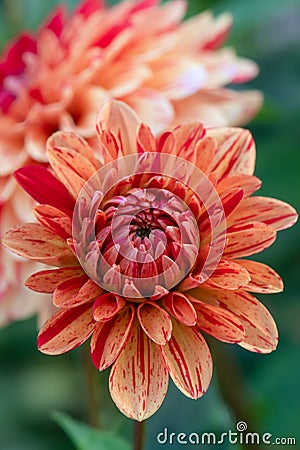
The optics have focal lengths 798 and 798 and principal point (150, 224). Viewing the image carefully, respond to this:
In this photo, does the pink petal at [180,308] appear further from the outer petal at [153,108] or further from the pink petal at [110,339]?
the outer petal at [153,108]

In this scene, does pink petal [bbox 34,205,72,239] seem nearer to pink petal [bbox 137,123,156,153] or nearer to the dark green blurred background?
pink petal [bbox 137,123,156,153]

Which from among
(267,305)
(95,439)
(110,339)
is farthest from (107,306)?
(267,305)

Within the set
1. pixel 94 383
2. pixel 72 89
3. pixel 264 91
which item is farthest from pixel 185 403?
pixel 264 91

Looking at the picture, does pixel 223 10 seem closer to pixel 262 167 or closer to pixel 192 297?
pixel 262 167

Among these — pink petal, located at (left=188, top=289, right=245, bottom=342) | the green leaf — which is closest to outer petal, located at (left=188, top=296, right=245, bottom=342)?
pink petal, located at (left=188, top=289, right=245, bottom=342)

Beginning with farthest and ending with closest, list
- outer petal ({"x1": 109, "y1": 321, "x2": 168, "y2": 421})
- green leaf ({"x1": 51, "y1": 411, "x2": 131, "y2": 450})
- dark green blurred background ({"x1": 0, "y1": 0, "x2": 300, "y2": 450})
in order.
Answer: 1. dark green blurred background ({"x1": 0, "y1": 0, "x2": 300, "y2": 450})
2. green leaf ({"x1": 51, "y1": 411, "x2": 131, "y2": 450})
3. outer petal ({"x1": 109, "y1": 321, "x2": 168, "y2": 421})

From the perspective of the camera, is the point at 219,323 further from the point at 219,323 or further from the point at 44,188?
the point at 44,188

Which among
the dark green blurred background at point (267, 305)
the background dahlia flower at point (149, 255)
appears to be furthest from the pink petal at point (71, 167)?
the dark green blurred background at point (267, 305)
